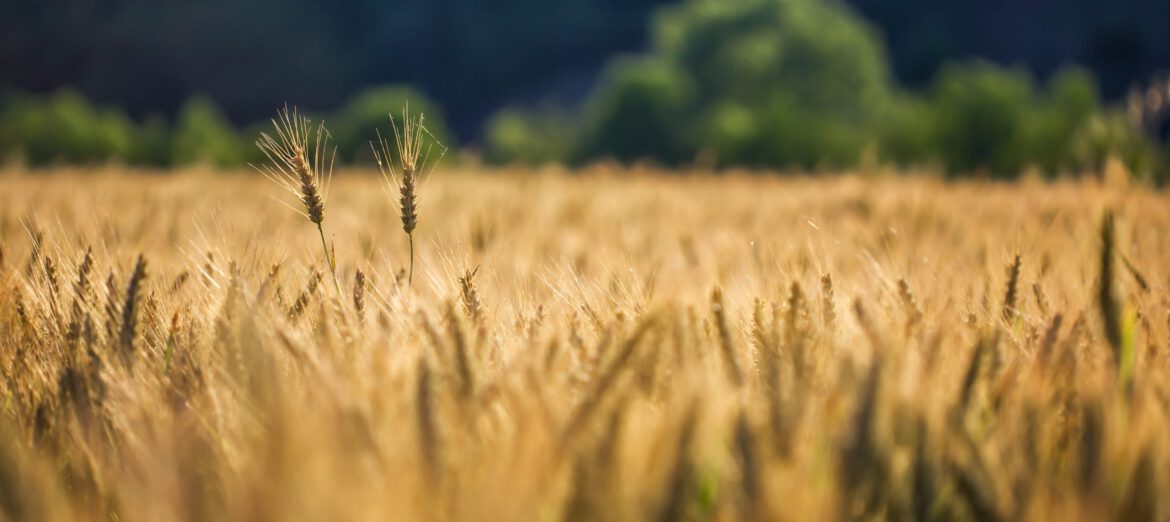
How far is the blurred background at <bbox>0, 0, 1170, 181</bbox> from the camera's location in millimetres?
16547

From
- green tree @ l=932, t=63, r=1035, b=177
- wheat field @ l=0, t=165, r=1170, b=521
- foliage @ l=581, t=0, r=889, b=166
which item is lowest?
wheat field @ l=0, t=165, r=1170, b=521

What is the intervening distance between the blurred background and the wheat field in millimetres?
505

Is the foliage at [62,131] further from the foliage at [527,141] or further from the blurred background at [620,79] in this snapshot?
the foliage at [527,141]

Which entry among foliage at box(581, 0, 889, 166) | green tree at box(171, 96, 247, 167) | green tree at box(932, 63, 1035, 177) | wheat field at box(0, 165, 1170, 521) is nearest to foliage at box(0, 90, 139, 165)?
green tree at box(171, 96, 247, 167)

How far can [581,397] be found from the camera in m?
0.91

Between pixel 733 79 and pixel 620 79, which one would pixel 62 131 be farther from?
pixel 733 79

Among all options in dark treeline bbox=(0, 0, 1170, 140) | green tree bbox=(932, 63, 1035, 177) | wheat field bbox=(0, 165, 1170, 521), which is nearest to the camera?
wheat field bbox=(0, 165, 1170, 521)

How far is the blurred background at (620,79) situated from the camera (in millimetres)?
16547

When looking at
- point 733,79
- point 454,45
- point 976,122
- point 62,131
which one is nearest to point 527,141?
point 733,79

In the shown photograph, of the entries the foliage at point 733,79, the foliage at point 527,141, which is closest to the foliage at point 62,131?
the foliage at point 527,141

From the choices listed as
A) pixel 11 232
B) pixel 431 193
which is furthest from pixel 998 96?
pixel 11 232

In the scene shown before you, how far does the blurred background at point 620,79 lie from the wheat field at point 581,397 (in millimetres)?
505

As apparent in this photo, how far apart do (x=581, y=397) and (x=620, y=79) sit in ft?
97.8

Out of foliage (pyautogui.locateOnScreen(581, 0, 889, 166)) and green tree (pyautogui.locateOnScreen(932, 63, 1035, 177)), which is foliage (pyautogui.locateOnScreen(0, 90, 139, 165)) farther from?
green tree (pyautogui.locateOnScreen(932, 63, 1035, 177))
